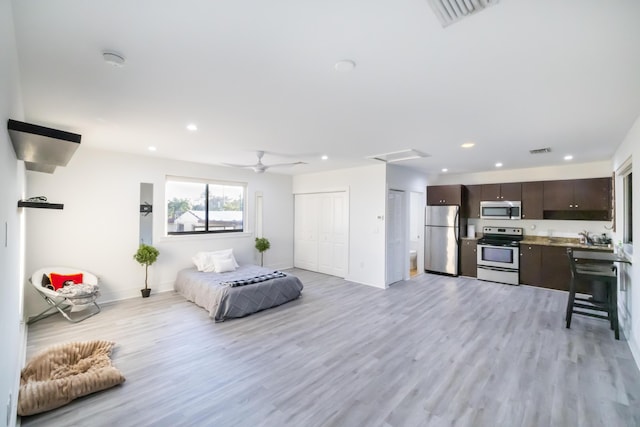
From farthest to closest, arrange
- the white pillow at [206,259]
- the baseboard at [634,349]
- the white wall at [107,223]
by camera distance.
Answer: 1. the white pillow at [206,259]
2. the white wall at [107,223]
3. the baseboard at [634,349]

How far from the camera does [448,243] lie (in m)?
6.68

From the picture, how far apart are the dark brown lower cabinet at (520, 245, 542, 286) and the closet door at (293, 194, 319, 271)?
4536 mm

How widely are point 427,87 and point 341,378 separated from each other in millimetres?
2667

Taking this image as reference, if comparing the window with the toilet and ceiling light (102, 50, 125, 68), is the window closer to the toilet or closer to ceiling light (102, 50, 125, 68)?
ceiling light (102, 50, 125, 68)

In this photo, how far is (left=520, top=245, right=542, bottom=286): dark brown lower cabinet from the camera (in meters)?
5.66

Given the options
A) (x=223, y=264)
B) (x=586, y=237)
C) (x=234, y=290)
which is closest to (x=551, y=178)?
(x=586, y=237)

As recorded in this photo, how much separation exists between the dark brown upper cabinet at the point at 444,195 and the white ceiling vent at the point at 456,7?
5.80 metres

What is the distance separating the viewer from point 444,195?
6.84 metres

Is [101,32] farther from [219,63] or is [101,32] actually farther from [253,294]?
[253,294]

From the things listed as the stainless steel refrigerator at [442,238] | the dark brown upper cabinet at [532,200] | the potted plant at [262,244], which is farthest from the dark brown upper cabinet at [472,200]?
the potted plant at [262,244]

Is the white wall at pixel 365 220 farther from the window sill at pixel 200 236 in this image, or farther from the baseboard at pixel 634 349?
the baseboard at pixel 634 349

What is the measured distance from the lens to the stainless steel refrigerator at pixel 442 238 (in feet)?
21.7

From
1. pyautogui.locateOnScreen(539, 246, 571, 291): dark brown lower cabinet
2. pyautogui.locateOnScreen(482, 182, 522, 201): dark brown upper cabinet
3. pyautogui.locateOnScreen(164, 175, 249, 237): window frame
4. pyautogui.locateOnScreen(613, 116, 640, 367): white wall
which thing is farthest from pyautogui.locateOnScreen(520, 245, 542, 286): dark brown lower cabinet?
pyautogui.locateOnScreen(164, 175, 249, 237): window frame

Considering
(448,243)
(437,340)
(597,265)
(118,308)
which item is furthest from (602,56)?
(118,308)
